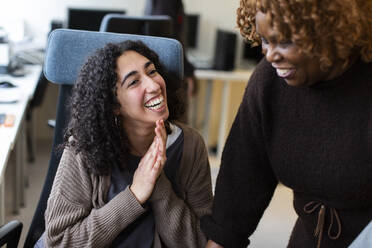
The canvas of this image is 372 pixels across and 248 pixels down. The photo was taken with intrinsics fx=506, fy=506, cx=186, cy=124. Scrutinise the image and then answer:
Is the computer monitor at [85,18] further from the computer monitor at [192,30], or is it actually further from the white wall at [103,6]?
the computer monitor at [192,30]

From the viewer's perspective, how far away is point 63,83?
63.0 inches

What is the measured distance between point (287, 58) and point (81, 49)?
33.1 inches

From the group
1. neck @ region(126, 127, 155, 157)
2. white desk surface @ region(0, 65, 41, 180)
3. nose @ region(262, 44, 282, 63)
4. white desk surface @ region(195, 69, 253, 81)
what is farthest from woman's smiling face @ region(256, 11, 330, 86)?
white desk surface @ region(195, 69, 253, 81)

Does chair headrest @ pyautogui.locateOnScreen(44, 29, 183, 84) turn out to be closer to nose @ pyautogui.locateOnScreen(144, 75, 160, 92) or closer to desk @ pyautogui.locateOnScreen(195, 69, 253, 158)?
nose @ pyautogui.locateOnScreen(144, 75, 160, 92)

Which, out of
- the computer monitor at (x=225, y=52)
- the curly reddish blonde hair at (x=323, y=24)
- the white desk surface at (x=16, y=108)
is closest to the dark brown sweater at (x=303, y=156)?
the curly reddish blonde hair at (x=323, y=24)

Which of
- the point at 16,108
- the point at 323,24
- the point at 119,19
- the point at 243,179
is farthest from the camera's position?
the point at 119,19

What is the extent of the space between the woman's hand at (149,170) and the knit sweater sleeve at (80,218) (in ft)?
0.08

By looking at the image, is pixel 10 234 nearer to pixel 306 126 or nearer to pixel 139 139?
pixel 139 139

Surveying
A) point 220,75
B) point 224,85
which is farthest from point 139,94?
point 224,85

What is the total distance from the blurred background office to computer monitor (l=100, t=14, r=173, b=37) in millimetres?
785

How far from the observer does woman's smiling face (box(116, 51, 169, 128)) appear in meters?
1.37

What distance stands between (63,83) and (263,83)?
0.79m

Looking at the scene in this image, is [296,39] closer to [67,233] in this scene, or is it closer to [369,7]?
[369,7]

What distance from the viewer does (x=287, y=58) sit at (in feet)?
2.89
